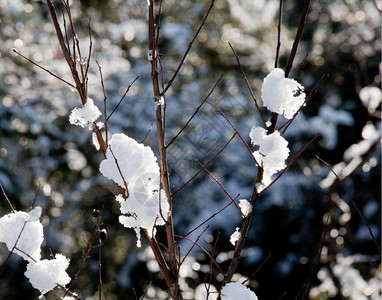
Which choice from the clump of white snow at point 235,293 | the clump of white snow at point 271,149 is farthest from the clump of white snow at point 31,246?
the clump of white snow at point 271,149

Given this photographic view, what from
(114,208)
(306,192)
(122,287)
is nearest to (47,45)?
(114,208)

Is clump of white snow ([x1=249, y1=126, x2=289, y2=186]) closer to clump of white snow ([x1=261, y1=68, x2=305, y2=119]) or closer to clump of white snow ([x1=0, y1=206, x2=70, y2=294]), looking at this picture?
clump of white snow ([x1=261, y1=68, x2=305, y2=119])

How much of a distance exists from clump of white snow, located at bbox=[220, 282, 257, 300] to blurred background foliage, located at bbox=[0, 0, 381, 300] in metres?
2.28

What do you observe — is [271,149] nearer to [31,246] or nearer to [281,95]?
[281,95]

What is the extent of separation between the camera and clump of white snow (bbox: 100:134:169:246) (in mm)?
1136

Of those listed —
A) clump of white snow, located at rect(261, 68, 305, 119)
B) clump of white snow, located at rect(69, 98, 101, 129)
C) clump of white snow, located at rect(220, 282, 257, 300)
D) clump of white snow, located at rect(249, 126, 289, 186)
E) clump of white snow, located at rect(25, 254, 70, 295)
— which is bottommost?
clump of white snow, located at rect(220, 282, 257, 300)

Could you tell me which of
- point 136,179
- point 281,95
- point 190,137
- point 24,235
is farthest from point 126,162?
point 190,137

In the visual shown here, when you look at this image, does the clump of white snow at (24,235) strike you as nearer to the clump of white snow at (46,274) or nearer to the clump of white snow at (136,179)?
the clump of white snow at (46,274)

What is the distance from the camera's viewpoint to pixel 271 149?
3.64 feet

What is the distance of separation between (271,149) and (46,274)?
72 centimetres

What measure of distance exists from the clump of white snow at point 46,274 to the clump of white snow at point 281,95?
0.76 metres

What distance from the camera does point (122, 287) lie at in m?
3.98

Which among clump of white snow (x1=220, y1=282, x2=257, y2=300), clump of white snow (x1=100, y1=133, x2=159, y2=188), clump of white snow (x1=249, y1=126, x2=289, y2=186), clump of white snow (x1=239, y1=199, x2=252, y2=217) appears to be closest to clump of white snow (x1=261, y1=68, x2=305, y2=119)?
clump of white snow (x1=249, y1=126, x2=289, y2=186)

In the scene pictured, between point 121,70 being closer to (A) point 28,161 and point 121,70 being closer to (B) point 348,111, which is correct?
(A) point 28,161
